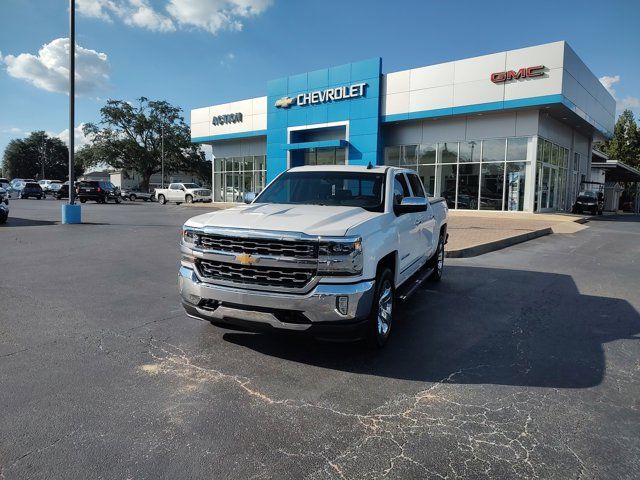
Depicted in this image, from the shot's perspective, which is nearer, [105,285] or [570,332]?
[570,332]

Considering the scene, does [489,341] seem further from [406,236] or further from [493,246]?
[493,246]

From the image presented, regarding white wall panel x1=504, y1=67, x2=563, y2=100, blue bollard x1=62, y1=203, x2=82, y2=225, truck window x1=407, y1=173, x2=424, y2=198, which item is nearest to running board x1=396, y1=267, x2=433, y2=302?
truck window x1=407, y1=173, x2=424, y2=198

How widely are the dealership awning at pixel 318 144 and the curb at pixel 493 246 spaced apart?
15.2 m

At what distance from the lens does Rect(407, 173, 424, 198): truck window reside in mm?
6779

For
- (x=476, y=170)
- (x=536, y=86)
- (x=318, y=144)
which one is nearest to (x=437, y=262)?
(x=536, y=86)

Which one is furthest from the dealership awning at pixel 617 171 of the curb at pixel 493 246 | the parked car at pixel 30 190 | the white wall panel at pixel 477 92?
the parked car at pixel 30 190

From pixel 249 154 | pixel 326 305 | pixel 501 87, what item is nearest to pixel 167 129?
pixel 249 154

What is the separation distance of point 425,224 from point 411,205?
5.12 ft

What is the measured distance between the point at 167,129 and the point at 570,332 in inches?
2766

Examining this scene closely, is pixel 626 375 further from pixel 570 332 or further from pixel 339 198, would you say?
pixel 339 198

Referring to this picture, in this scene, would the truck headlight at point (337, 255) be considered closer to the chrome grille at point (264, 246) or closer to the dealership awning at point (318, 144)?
the chrome grille at point (264, 246)

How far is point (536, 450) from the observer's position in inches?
117

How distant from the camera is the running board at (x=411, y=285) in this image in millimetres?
5299

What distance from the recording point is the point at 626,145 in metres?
57.0
